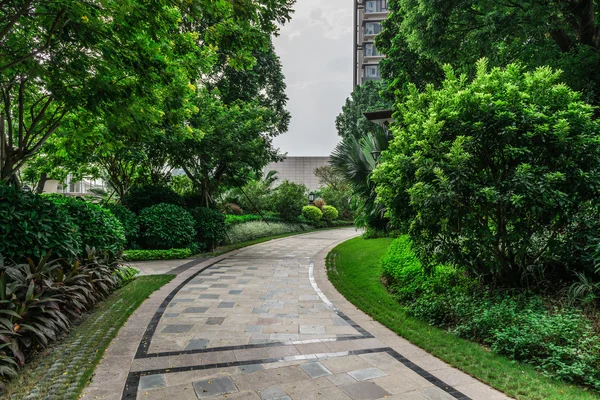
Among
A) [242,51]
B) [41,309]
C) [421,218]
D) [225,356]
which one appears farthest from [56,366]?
[421,218]

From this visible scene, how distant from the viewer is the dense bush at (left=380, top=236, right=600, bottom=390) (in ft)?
10.3

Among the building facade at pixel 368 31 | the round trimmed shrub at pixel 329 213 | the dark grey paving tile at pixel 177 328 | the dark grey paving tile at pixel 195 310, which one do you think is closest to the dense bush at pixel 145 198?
the dark grey paving tile at pixel 195 310

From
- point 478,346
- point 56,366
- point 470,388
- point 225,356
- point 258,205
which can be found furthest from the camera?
point 258,205

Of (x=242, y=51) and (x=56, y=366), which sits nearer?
(x=56, y=366)

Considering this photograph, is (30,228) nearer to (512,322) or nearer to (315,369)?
→ (315,369)

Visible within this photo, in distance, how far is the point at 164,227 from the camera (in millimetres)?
10008

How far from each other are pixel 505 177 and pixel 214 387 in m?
4.33

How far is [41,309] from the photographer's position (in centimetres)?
371

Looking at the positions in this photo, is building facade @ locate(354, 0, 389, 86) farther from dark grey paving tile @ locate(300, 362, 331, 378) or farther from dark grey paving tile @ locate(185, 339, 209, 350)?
dark grey paving tile @ locate(300, 362, 331, 378)

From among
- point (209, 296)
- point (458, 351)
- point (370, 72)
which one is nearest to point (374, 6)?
point (370, 72)

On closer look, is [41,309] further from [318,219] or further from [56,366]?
[318,219]

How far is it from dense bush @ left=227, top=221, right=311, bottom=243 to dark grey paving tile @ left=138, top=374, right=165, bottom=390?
10977 mm

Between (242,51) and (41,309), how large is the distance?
394 cm

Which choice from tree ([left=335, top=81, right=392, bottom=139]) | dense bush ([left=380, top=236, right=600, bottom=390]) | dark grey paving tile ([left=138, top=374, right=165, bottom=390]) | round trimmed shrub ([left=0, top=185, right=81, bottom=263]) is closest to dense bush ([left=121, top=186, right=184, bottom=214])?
round trimmed shrub ([left=0, top=185, right=81, bottom=263])
